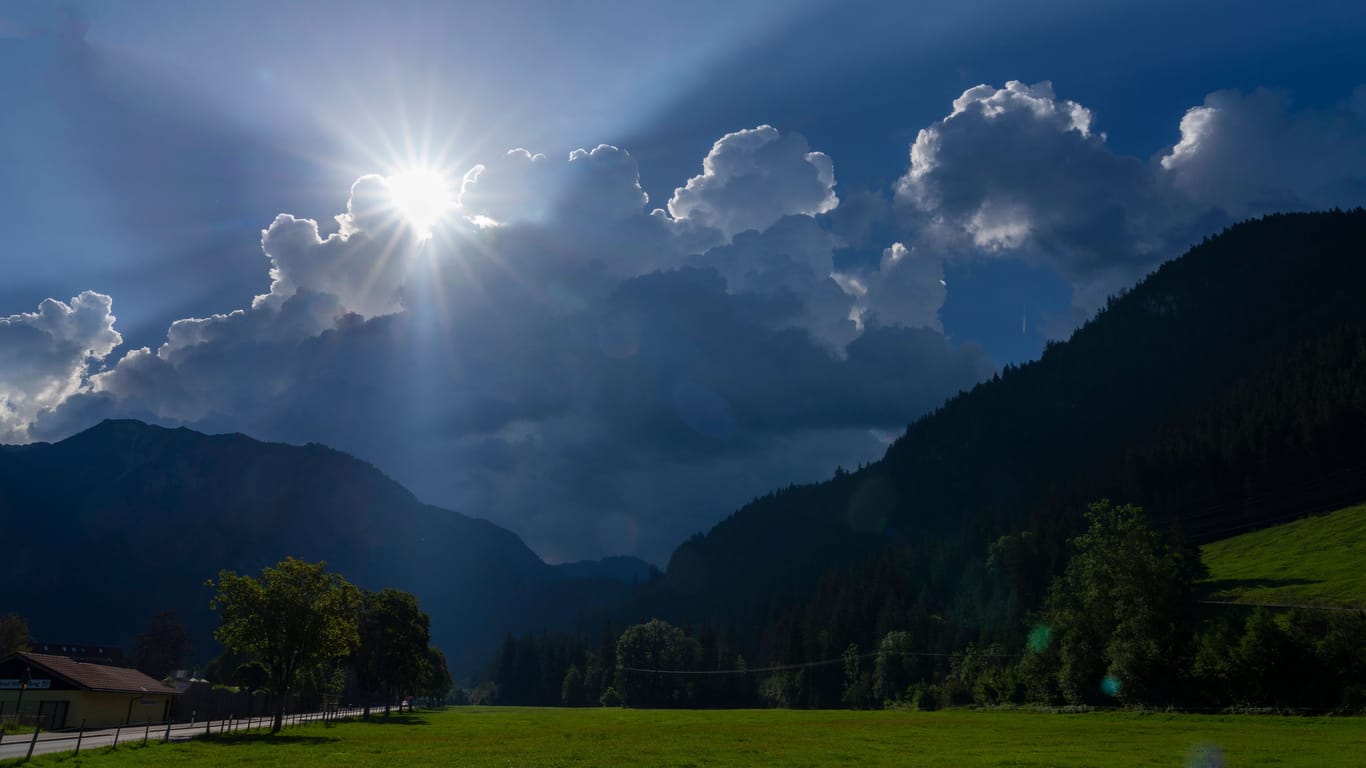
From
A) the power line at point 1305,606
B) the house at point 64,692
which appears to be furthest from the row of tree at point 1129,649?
the house at point 64,692

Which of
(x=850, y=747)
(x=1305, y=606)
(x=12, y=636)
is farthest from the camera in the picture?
(x=12, y=636)

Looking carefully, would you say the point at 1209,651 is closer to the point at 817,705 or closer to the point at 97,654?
the point at 817,705

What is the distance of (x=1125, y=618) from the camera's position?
97375 mm

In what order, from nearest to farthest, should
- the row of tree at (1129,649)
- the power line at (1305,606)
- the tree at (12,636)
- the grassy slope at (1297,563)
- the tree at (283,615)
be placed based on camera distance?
the tree at (283,615) < the row of tree at (1129,649) < the power line at (1305,606) < the grassy slope at (1297,563) < the tree at (12,636)

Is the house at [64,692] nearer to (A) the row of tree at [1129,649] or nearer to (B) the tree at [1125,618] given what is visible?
(B) the tree at [1125,618]

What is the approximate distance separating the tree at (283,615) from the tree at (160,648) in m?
136

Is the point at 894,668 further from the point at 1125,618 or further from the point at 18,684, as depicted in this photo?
the point at 18,684

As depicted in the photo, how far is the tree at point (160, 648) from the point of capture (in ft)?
613

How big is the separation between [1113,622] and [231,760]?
95.4m

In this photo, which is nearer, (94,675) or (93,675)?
(93,675)

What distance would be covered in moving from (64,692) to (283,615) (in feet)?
76.7

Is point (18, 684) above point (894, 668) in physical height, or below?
above

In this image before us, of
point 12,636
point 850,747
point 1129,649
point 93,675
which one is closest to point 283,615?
point 93,675

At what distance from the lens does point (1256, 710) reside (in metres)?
76.5
